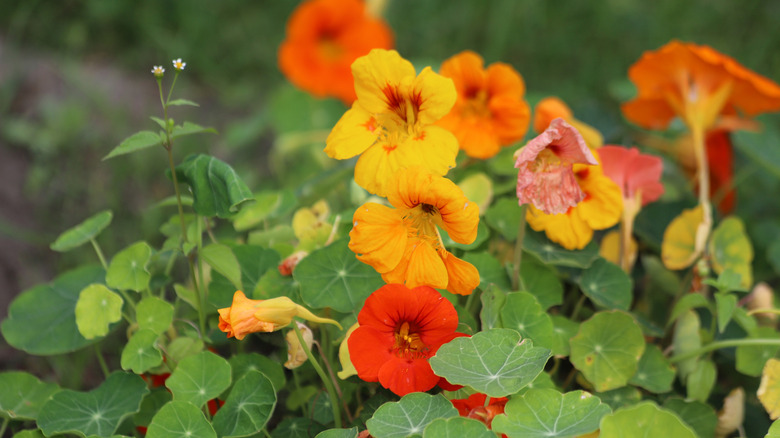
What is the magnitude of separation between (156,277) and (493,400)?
0.53 meters

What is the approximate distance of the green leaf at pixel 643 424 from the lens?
25.0 inches

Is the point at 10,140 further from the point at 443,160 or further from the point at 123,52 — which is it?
the point at 443,160

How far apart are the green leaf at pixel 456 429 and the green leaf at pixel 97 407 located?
401 millimetres

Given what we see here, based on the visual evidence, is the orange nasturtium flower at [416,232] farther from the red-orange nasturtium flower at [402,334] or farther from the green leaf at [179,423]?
the green leaf at [179,423]

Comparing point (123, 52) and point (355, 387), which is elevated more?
point (123, 52)

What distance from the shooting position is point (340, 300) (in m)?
0.87

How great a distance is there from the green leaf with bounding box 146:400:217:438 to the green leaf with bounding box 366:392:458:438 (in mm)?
204

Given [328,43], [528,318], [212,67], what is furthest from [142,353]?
[212,67]

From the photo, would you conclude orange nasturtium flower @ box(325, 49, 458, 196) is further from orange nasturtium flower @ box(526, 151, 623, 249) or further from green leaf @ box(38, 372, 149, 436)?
green leaf @ box(38, 372, 149, 436)

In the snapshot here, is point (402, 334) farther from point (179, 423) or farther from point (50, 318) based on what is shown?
point (50, 318)

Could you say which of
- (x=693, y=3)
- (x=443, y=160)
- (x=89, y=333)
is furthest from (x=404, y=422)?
(x=693, y=3)

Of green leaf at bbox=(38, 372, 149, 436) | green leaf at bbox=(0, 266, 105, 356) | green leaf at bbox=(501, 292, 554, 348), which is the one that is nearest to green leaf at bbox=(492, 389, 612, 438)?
green leaf at bbox=(501, 292, 554, 348)

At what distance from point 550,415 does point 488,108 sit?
1.71 ft

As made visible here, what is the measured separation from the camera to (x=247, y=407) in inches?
32.0
